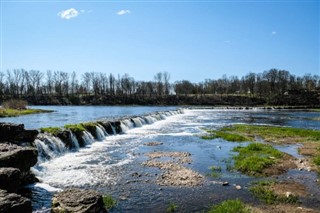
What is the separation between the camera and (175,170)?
72.8ft

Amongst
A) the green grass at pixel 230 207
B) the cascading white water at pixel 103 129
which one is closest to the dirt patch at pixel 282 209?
the green grass at pixel 230 207

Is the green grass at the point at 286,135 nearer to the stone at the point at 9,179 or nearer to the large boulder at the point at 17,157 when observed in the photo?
the large boulder at the point at 17,157

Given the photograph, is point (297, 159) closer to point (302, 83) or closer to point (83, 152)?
point (83, 152)

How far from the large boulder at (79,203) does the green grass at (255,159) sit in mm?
11803

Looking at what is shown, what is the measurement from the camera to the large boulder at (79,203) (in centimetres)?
1287

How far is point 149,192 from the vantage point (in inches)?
679

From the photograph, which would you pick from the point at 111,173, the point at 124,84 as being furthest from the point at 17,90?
the point at 111,173

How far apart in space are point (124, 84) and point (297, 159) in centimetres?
17671

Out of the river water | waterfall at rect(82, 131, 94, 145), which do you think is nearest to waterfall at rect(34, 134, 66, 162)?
the river water

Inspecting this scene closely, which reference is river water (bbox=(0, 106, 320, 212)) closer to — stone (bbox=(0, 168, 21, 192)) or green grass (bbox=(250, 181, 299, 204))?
green grass (bbox=(250, 181, 299, 204))

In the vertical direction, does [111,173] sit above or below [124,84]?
below

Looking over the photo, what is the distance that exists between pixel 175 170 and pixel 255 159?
664 centimetres

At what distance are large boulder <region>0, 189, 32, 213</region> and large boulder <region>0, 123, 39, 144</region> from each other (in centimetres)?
1335

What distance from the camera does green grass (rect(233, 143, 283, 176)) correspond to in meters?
21.7
